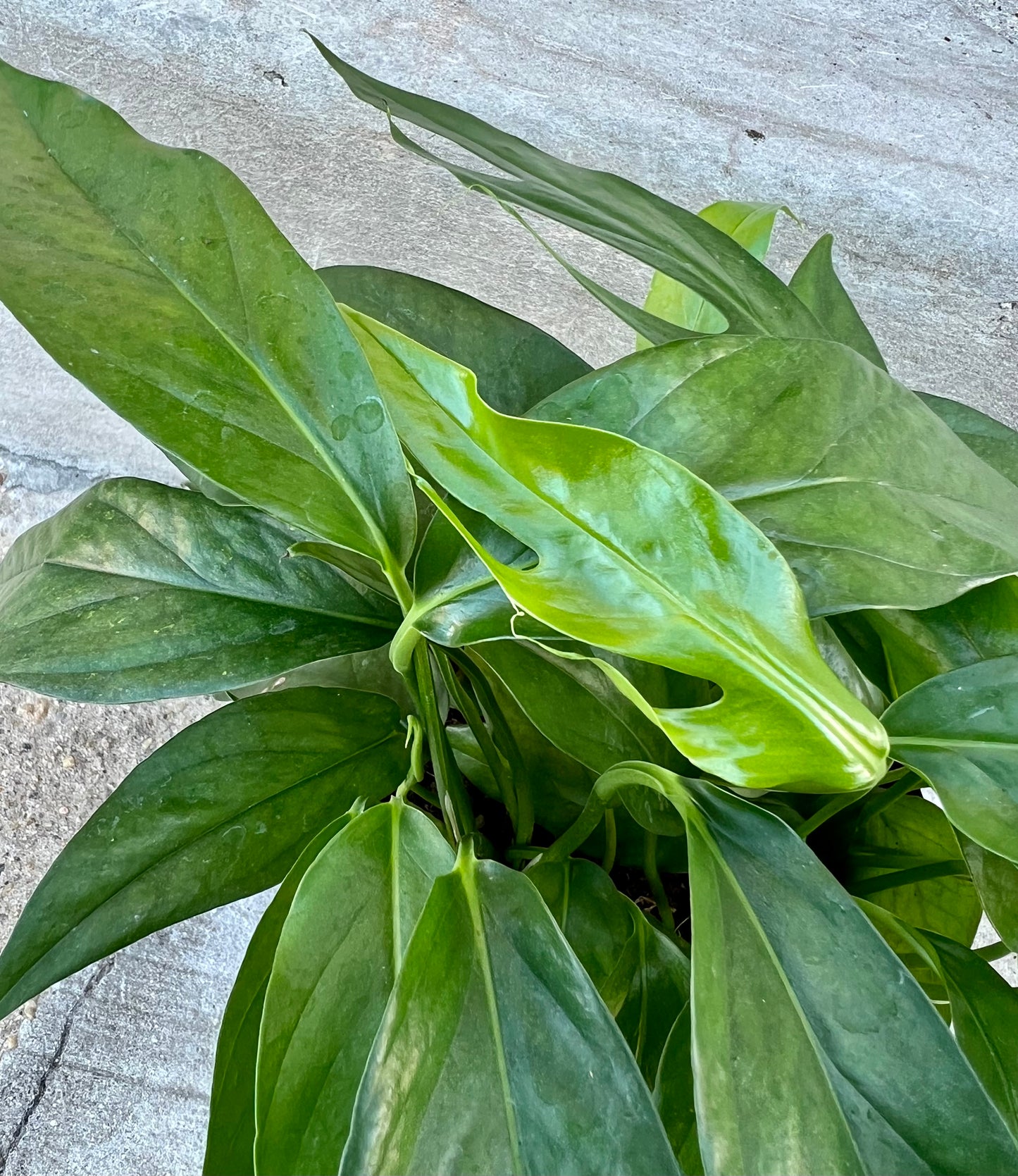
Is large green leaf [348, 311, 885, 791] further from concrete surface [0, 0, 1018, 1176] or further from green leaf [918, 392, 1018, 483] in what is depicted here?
concrete surface [0, 0, 1018, 1176]

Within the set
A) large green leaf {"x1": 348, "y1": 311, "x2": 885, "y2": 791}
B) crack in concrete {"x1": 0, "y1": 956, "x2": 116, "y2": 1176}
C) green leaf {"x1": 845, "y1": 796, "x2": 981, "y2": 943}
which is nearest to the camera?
large green leaf {"x1": 348, "y1": 311, "x2": 885, "y2": 791}

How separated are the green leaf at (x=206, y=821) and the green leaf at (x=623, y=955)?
80 millimetres

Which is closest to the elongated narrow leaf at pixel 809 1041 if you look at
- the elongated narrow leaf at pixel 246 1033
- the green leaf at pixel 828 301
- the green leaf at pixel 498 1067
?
the green leaf at pixel 498 1067

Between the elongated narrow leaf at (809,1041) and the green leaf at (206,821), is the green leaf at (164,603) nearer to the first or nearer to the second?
the green leaf at (206,821)

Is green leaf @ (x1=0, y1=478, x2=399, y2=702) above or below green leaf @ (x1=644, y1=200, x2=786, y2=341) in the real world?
below

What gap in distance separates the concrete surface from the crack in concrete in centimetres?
17

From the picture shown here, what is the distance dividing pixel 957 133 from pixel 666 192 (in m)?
0.25

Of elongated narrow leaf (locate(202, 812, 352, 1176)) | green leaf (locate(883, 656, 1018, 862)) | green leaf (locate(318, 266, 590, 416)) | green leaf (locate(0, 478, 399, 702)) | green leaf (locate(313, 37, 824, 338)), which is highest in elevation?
green leaf (locate(313, 37, 824, 338))

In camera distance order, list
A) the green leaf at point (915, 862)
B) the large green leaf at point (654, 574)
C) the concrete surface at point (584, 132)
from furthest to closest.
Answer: the concrete surface at point (584, 132) → the green leaf at point (915, 862) → the large green leaf at point (654, 574)

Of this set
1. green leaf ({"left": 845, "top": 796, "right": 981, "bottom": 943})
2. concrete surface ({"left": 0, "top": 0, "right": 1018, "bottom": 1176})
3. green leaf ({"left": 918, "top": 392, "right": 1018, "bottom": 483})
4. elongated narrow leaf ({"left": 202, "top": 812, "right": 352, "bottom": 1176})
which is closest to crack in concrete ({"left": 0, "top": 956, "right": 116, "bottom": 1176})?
concrete surface ({"left": 0, "top": 0, "right": 1018, "bottom": 1176})

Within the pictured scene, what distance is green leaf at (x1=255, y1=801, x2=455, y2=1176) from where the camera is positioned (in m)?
0.28

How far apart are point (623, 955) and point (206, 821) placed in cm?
17

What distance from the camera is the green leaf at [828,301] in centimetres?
43

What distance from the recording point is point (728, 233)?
465mm
